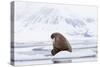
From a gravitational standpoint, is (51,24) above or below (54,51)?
above

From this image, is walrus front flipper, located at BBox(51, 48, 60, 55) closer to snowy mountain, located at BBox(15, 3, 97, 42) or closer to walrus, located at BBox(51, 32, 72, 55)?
walrus, located at BBox(51, 32, 72, 55)

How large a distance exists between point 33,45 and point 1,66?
0.32 metres

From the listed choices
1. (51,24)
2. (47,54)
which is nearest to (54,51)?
(47,54)

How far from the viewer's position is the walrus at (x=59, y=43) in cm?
192

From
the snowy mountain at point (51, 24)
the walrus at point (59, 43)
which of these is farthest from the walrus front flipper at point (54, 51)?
the snowy mountain at point (51, 24)

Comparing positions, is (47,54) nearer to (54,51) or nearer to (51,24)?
(54,51)

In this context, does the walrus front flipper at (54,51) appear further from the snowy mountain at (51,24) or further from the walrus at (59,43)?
the snowy mountain at (51,24)

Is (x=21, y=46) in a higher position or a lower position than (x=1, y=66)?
higher

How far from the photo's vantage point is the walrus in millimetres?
1917

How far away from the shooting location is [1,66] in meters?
1.78

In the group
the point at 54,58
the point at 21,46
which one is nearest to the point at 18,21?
the point at 21,46

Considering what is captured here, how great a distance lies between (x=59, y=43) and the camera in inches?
76.5

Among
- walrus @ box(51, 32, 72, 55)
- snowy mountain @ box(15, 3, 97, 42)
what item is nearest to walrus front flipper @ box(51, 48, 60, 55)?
walrus @ box(51, 32, 72, 55)

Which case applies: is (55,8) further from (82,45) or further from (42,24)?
(82,45)
